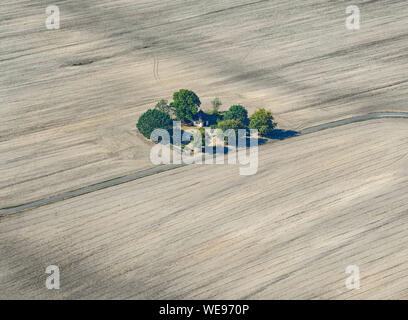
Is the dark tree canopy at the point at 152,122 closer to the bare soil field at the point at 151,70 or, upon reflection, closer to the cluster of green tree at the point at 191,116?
the cluster of green tree at the point at 191,116

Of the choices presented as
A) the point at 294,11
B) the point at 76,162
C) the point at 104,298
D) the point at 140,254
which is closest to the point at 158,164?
the point at 76,162

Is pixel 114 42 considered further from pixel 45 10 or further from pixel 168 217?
pixel 168 217

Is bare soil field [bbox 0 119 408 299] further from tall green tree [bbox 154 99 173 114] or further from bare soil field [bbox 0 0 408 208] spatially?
tall green tree [bbox 154 99 173 114]

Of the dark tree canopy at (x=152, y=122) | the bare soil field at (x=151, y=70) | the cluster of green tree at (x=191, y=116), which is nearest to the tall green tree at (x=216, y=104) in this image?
the cluster of green tree at (x=191, y=116)

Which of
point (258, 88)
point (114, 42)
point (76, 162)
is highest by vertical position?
point (114, 42)

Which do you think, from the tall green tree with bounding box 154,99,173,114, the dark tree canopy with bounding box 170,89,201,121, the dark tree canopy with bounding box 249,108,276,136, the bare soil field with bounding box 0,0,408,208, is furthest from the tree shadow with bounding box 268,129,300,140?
the tall green tree with bounding box 154,99,173,114

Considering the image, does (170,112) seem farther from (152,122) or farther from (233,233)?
(233,233)
